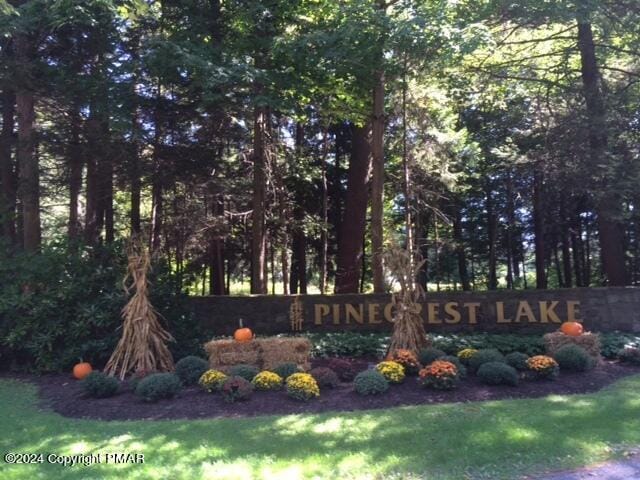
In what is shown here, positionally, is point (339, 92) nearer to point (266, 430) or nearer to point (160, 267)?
point (160, 267)

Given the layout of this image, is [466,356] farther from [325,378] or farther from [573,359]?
[325,378]

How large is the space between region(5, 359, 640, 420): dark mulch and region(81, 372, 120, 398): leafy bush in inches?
4.0

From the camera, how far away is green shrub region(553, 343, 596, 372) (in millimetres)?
8359

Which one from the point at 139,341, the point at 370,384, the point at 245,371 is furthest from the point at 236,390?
the point at 139,341

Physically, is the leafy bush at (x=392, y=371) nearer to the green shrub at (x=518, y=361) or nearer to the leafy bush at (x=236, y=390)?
the green shrub at (x=518, y=361)

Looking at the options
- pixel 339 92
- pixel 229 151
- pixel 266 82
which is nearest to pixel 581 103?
pixel 339 92

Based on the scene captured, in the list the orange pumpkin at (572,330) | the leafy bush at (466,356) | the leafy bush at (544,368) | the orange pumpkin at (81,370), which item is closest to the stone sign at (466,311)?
the orange pumpkin at (572,330)

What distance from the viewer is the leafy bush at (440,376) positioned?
24.3 feet

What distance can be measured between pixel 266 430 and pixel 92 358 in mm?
5015

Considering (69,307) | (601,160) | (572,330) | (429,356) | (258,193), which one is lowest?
(429,356)

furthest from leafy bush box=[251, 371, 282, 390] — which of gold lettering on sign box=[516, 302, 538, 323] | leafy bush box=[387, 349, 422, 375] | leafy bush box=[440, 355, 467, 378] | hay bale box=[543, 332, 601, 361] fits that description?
gold lettering on sign box=[516, 302, 538, 323]

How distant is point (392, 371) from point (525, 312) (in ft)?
18.2

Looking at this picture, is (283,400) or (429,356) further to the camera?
(429,356)

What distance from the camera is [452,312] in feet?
40.9
